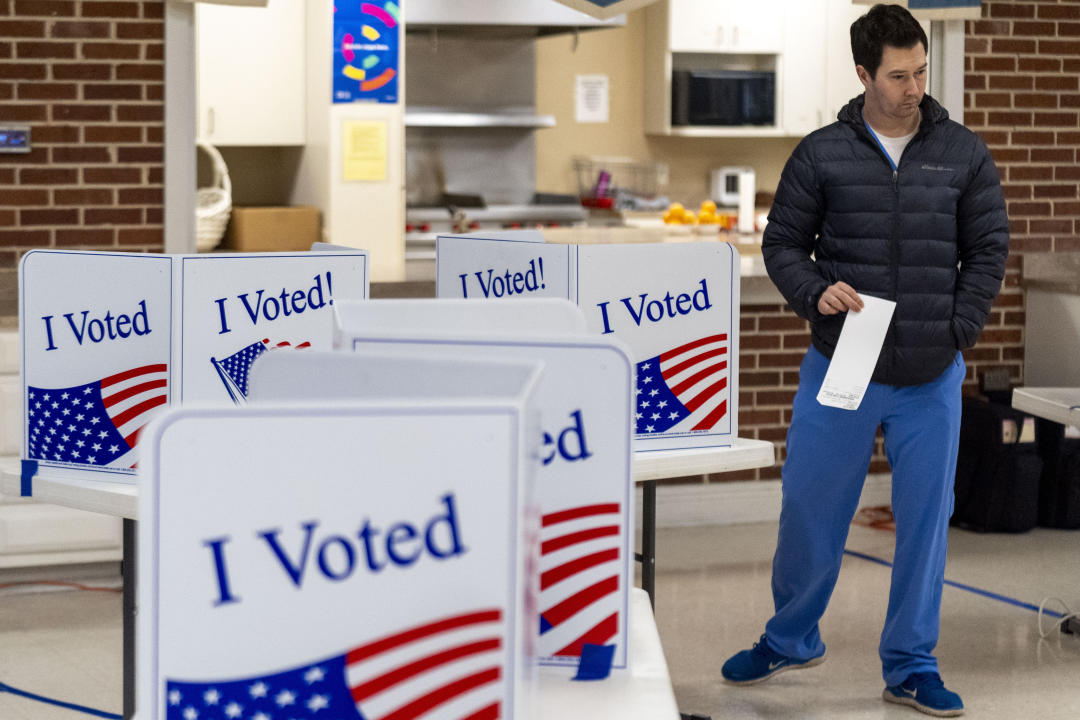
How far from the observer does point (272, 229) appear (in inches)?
248

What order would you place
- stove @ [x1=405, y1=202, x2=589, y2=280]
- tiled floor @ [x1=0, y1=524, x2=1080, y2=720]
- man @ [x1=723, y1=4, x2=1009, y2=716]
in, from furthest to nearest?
stove @ [x1=405, y1=202, x2=589, y2=280], tiled floor @ [x1=0, y1=524, x2=1080, y2=720], man @ [x1=723, y1=4, x2=1009, y2=716]

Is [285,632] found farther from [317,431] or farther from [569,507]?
[569,507]

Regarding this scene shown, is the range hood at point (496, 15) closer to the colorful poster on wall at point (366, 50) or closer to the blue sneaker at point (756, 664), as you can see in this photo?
the colorful poster on wall at point (366, 50)

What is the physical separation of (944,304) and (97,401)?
1806mm

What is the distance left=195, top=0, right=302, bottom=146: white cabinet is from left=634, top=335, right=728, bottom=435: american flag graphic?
4025 mm

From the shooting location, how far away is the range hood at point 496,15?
6820 mm

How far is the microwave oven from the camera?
775 centimetres

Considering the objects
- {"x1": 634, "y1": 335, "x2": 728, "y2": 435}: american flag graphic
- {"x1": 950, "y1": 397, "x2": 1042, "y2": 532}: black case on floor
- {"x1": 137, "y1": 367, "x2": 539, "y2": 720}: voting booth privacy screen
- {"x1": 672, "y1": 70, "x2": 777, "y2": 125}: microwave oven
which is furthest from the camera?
{"x1": 672, "y1": 70, "x2": 777, "y2": 125}: microwave oven

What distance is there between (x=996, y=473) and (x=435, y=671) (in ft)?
13.9

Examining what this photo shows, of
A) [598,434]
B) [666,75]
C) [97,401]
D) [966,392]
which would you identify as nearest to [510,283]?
[97,401]

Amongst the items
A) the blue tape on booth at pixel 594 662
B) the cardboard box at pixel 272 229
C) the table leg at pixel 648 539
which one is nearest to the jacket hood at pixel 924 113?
the table leg at pixel 648 539

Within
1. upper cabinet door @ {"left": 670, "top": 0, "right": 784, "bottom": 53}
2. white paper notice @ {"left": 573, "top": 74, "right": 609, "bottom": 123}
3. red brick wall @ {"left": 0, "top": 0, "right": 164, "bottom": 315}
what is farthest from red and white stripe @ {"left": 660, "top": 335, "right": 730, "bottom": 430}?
white paper notice @ {"left": 573, "top": 74, "right": 609, "bottom": 123}

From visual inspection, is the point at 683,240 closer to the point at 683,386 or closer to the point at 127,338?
the point at 683,386

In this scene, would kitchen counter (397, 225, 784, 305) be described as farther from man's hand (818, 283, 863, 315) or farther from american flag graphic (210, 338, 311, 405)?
american flag graphic (210, 338, 311, 405)
